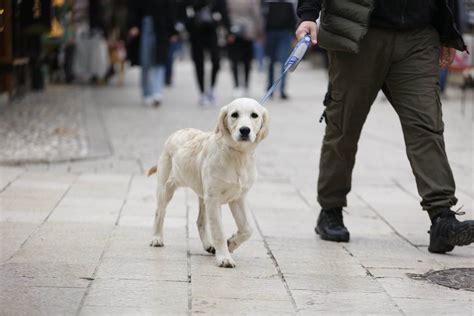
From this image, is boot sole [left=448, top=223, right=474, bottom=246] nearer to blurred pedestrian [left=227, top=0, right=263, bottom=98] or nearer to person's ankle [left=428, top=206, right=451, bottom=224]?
person's ankle [left=428, top=206, right=451, bottom=224]

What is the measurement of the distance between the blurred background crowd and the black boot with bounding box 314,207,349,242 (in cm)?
567

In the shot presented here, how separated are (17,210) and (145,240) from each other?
1203 millimetres

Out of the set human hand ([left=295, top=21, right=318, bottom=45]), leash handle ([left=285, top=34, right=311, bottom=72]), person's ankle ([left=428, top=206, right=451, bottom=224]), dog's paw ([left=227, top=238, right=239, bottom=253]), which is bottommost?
dog's paw ([left=227, top=238, right=239, bottom=253])

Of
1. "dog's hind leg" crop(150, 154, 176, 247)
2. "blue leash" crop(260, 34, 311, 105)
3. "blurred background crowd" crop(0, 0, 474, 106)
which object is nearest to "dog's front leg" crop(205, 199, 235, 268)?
"dog's hind leg" crop(150, 154, 176, 247)

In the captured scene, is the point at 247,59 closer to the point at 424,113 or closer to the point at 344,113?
the point at 344,113

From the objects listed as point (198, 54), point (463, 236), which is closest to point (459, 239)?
point (463, 236)

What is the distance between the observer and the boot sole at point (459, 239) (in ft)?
17.5

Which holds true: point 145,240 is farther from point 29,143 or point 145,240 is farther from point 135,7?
point 135,7

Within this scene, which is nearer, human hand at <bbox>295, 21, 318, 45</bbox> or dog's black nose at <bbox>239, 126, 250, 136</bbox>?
dog's black nose at <bbox>239, 126, 250, 136</bbox>

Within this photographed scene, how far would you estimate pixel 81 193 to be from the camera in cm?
723

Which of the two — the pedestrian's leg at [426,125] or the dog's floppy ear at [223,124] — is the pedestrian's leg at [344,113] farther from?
the dog's floppy ear at [223,124]

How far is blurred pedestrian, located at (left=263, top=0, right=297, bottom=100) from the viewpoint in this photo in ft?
54.3

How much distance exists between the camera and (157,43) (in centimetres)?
1512

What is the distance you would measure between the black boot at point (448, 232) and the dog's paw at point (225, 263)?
123 cm
